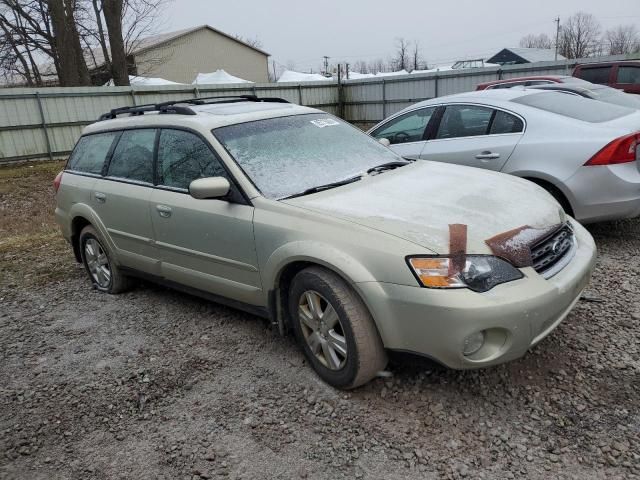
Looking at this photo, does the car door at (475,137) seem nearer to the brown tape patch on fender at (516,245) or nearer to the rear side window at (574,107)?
the rear side window at (574,107)

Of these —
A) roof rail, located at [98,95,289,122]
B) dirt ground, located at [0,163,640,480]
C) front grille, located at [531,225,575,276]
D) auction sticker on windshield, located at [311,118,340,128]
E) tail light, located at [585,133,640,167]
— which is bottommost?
dirt ground, located at [0,163,640,480]

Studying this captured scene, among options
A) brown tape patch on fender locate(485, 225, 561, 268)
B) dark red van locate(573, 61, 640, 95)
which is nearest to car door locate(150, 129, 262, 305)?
brown tape patch on fender locate(485, 225, 561, 268)

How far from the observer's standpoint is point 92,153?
4.77 m

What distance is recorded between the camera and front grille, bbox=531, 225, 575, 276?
2.71 meters

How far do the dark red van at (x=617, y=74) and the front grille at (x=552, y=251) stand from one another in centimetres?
1107

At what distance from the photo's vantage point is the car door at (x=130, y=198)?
157 inches

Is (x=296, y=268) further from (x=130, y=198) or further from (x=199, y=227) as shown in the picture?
(x=130, y=198)

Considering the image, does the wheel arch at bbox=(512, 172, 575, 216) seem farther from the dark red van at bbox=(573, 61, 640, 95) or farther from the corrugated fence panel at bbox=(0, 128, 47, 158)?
the corrugated fence panel at bbox=(0, 128, 47, 158)

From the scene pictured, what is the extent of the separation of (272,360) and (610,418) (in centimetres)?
194

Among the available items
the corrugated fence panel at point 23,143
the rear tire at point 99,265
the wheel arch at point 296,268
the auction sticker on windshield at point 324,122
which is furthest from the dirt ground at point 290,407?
the corrugated fence panel at point 23,143

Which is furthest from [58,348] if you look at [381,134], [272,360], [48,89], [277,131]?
[48,89]

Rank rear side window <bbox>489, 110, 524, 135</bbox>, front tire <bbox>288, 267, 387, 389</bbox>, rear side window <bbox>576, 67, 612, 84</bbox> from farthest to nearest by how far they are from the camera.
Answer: rear side window <bbox>576, 67, 612, 84</bbox>, rear side window <bbox>489, 110, 524, 135</bbox>, front tire <bbox>288, 267, 387, 389</bbox>

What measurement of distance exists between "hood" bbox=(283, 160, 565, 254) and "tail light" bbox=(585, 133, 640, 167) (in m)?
1.27

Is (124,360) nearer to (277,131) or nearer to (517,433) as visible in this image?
(277,131)
